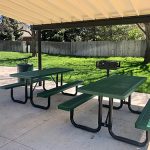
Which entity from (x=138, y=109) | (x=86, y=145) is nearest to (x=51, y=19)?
(x=138, y=109)

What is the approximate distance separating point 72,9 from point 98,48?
1557 centimetres

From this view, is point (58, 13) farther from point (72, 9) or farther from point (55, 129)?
point (55, 129)

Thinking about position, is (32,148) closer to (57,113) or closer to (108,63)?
(57,113)

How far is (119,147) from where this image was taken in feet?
12.4

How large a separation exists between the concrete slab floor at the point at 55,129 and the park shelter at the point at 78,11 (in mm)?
2291

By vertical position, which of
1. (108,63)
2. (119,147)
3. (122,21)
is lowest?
(119,147)

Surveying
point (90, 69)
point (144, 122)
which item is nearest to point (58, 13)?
point (144, 122)

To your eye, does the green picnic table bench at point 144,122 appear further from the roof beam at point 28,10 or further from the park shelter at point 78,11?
the roof beam at point 28,10

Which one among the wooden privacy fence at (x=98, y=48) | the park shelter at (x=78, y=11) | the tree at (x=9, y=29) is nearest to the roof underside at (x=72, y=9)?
the park shelter at (x=78, y=11)

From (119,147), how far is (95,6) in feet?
10.8

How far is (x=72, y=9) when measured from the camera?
5.83 metres

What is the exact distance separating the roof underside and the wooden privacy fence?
13617 mm

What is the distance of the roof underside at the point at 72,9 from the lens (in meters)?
5.21

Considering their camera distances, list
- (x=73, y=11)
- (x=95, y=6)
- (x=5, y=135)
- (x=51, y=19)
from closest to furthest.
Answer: (x=5, y=135) < (x=95, y=6) < (x=73, y=11) < (x=51, y=19)
